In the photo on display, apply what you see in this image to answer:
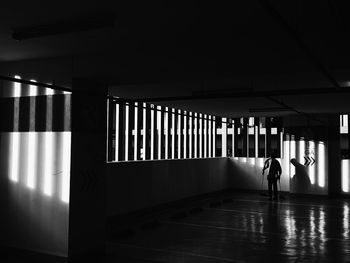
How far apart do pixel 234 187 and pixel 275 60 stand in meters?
11.5

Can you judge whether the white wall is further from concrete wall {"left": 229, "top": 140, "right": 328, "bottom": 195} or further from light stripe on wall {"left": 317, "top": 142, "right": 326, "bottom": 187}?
light stripe on wall {"left": 317, "top": 142, "right": 326, "bottom": 187}

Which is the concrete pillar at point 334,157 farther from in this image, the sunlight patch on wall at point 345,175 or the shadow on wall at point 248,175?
the shadow on wall at point 248,175

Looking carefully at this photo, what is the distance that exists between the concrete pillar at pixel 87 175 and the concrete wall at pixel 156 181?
2596 millimetres

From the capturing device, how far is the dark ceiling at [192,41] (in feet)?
12.2

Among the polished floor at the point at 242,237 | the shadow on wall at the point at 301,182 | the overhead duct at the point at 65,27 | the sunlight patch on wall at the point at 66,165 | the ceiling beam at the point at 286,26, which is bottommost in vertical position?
the polished floor at the point at 242,237

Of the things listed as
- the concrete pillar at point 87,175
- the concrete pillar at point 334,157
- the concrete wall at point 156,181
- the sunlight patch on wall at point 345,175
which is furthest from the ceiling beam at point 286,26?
the sunlight patch on wall at point 345,175

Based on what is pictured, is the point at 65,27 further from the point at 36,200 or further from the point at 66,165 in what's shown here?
the point at 36,200

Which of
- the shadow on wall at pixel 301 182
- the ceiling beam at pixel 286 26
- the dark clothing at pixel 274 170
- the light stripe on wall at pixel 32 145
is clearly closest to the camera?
the ceiling beam at pixel 286 26

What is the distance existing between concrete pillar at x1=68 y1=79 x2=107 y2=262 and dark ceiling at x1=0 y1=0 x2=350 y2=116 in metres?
0.51

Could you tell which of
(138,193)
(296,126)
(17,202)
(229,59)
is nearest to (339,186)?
(296,126)

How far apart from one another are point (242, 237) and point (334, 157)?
8.29 m

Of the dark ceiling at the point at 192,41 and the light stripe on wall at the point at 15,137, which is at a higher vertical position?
the dark ceiling at the point at 192,41

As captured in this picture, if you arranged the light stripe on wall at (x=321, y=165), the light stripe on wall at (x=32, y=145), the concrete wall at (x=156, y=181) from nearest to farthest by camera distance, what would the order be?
1. the light stripe on wall at (x=32, y=145)
2. the concrete wall at (x=156, y=181)
3. the light stripe on wall at (x=321, y=165)

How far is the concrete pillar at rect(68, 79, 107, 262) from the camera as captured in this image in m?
6.28
